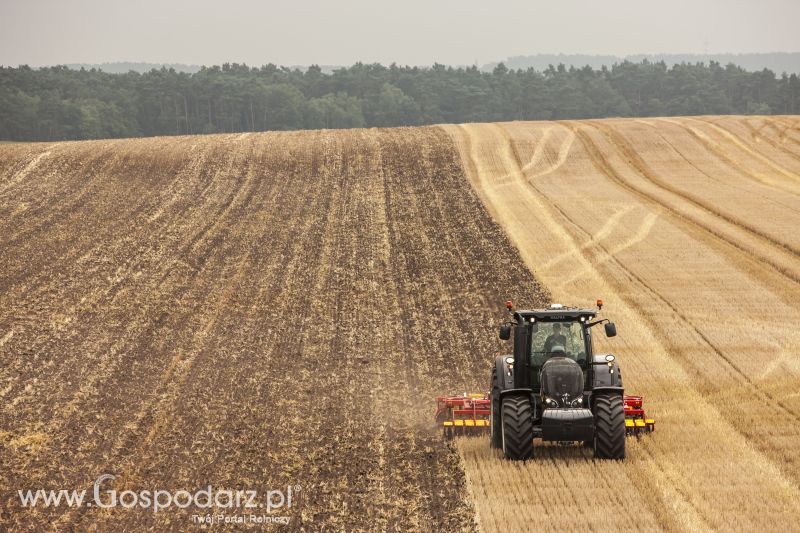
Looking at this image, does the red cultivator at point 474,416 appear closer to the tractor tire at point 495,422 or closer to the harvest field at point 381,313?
the harvest field at point 381,313

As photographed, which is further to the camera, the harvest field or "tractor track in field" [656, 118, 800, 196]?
"tractor track in field" [656, 118, 800, 196]

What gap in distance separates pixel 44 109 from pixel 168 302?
329ft

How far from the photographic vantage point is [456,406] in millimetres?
18484

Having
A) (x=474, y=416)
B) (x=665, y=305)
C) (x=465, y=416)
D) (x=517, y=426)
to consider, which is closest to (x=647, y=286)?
(x=665, y=305)

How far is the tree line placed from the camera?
12369cm

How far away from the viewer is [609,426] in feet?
50.4

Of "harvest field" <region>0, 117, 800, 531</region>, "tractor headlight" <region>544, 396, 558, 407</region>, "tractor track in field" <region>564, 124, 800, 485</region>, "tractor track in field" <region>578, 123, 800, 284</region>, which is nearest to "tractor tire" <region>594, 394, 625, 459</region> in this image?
"harvest field" <region>0, 117, 800, 531</region>

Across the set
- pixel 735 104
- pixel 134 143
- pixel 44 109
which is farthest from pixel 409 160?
pixel 735 104

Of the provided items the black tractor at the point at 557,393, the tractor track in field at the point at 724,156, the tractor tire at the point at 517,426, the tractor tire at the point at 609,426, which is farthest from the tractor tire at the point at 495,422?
the tractor track in field at the point at 724,156

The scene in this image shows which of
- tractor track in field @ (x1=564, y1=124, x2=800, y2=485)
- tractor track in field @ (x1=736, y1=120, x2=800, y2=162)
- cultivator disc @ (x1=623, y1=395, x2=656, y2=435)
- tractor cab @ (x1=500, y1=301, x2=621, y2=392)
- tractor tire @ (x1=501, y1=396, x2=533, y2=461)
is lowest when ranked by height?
tractor track in field @ (x1=564, y1=124, x2=800, y2=485)

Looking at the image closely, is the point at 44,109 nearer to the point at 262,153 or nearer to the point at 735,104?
the point at 262,153

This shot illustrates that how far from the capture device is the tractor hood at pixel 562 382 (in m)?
15.5

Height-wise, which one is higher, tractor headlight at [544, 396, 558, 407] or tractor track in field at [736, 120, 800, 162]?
tractor track in field at [736, 120, 800, 162]

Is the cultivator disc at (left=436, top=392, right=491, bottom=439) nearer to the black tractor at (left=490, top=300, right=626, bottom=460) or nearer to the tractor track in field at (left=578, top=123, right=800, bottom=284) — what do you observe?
the black tractor at (left=490, top=300, right=626, bottom=460)
